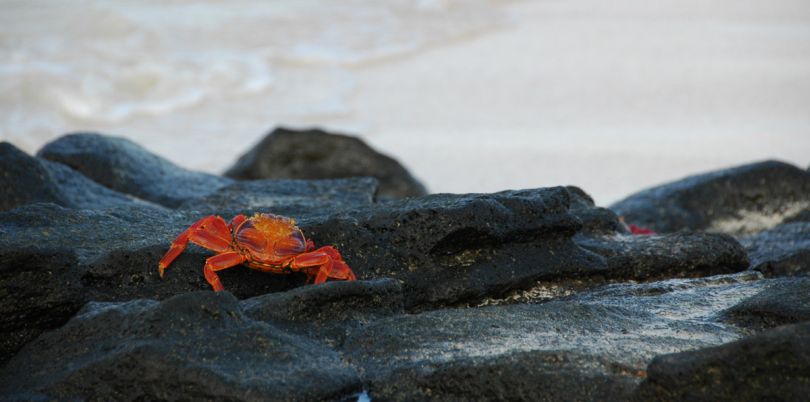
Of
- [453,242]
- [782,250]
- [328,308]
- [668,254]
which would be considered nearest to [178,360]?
[328,308]

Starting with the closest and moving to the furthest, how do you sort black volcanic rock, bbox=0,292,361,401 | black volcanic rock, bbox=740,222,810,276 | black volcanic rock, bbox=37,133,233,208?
1. black volcanic rock, bbox=0,292,361,401
2. black volcanic rock, bbox=740,222,810,276
3. black volcanic rock, bbox=37,133,233,208

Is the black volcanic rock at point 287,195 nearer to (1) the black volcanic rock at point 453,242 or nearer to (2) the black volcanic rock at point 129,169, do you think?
(2) the black volcanic rock at point 129,169

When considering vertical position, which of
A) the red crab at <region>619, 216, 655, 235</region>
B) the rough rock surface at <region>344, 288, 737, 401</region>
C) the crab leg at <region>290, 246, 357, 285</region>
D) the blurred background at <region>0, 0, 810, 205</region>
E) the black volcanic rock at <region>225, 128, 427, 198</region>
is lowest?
the rough rock surface at <region>344, 288, 737, 401</region>

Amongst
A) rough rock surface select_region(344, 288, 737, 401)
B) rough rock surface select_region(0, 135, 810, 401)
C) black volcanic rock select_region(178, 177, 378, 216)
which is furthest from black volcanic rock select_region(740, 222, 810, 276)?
black volcanic rock select_region(178, 177, 378, 216)

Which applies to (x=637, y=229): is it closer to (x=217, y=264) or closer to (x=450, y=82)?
(x=217, y=264)

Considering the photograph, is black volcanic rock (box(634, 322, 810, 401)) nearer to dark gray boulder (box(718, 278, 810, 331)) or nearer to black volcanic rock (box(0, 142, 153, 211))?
dark gray boulder (box(718, 278, 810, 331))

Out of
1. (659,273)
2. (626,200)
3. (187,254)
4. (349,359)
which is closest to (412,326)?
(349,359)

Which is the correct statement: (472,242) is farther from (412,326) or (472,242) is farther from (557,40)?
(557,40)
